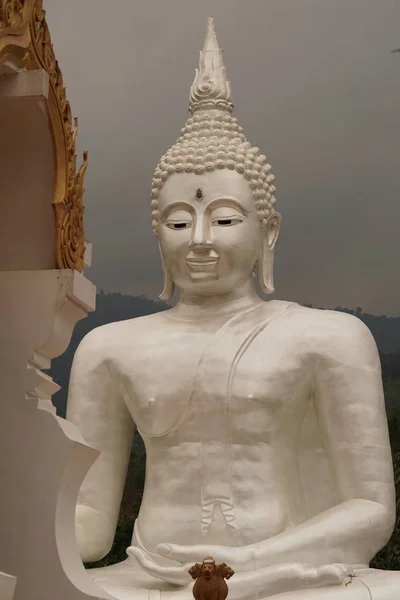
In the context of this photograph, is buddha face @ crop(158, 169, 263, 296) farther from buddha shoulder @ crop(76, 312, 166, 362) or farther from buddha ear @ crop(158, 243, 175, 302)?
buddha shoulder @ crop(76, 312, 166, 362)

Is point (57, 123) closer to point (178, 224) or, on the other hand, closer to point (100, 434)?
point (178, 224)

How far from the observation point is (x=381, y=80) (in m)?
12.2

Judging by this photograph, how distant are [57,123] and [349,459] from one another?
11.7ft

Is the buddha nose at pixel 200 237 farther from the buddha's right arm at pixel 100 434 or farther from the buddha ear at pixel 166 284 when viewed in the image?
the buddha's right arm at pixel 100 434

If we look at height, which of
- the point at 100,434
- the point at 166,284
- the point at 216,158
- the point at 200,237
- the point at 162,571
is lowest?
the point at 162,571

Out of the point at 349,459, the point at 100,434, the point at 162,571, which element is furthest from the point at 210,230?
the point at 162,571

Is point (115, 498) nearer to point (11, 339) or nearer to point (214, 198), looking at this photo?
point (214, 198)

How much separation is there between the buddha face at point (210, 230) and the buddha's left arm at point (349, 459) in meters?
0.71

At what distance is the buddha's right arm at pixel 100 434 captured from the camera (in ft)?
22.8

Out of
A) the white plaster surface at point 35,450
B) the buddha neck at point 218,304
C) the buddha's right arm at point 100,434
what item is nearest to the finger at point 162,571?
the buddha's right arm at point 100,434

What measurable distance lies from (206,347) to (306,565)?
1.43 m

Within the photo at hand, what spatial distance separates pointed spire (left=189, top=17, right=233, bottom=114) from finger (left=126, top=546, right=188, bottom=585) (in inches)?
113

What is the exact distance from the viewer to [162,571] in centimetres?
626

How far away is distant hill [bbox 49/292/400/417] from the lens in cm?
1285
